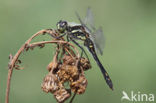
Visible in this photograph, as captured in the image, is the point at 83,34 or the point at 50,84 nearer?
the point at 50,84

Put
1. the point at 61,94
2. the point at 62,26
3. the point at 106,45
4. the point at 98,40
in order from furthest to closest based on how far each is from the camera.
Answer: the point at 106,45
the point at 98,40
the point at 62,26
the point at 61,94

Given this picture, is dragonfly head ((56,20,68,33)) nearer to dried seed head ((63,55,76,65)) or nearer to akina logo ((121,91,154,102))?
dried seed head ((63,55,76,65))

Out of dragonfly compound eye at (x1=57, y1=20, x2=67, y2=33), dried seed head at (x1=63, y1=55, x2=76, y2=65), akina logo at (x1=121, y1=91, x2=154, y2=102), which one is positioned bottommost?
akina logo at (x1=121, y1=91, x2=154, y2=102)

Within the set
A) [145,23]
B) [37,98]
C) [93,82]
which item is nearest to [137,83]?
[93,82]

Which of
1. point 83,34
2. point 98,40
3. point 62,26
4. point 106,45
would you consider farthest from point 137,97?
point 62,26

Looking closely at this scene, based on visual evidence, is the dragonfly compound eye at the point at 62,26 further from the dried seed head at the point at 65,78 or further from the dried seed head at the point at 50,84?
the dried seed head at the point at 50,84

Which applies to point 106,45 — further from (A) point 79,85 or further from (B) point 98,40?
(A) point 79,85

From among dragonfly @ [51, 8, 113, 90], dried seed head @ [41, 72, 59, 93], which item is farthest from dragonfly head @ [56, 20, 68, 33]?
dried seed head @ [41, 72, 59, 93]

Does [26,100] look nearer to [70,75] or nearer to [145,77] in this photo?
[145,77]
